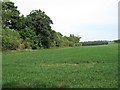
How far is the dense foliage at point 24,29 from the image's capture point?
43.6 metres

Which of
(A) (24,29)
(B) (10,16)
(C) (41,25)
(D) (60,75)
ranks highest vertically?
(B) (10,16)

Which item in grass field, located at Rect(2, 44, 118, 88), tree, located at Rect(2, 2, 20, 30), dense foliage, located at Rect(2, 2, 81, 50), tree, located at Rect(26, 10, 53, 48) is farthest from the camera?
tree, located at Rect(26, 10, 53, 48)

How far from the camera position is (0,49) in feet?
126

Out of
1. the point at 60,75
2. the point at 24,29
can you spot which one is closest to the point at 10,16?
the point at 24,29

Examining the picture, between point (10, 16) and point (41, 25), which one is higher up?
point (10, 16)

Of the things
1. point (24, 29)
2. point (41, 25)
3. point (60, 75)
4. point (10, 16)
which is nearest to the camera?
point (60, 75)

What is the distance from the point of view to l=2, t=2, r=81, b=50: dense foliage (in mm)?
43553

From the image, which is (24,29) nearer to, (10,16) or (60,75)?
(10,16)

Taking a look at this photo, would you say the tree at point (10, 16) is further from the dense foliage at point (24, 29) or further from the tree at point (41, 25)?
the tree at point (41, 25)

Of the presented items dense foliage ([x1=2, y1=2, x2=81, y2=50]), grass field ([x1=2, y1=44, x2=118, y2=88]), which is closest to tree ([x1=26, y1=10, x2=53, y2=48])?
dense foliage ([x1=2, y1=2, x2=81, y2=50])

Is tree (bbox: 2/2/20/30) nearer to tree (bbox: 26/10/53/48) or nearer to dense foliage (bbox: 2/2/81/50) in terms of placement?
dense foliage (bbox: 2/2/81/50)

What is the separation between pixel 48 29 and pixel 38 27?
7073 millimetres

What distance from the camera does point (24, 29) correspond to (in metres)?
57.6

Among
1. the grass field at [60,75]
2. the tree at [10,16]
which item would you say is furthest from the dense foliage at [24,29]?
the grass field at [60,75]
